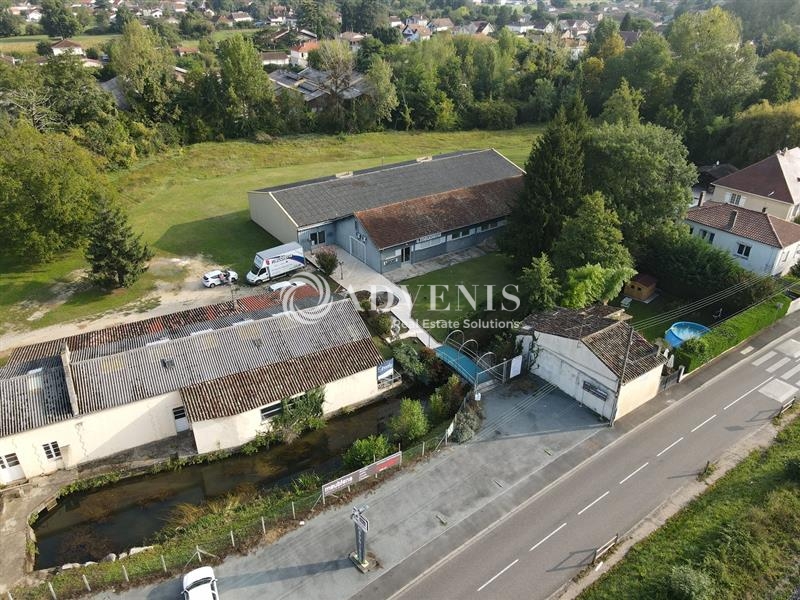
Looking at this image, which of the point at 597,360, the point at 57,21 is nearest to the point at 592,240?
the point at 597,360

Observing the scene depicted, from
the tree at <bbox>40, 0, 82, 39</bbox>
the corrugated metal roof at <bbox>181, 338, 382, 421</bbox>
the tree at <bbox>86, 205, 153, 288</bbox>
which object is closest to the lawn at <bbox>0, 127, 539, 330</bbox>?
the tree at <bbox>86, 205, 153, 288</bbox>

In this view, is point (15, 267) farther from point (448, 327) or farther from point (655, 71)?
point (655, 71)

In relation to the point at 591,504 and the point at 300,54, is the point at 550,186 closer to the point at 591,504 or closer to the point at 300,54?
the point at 591,504

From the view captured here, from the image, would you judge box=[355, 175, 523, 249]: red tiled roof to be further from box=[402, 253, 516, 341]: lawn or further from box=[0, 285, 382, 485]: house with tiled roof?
box=[0, 285, 382, 485]: house with tiled roof

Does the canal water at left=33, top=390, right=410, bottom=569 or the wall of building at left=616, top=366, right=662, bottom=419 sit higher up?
the wall of building at left=616, top=366, right=662, bottom=419

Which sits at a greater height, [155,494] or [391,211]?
[391,211]

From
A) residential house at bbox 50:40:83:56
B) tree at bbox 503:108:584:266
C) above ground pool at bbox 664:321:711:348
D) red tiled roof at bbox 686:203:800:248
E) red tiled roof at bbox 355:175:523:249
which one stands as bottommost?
above ground pool at bbox 664:321:711:348

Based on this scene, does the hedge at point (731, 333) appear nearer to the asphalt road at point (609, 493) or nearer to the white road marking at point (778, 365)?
the asphalt road at point (609, 493)

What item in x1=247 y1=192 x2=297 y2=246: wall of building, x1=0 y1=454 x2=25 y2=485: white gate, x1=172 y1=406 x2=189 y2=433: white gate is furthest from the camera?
x1=247 y1=192 x2=297 y2=246: wall of building
